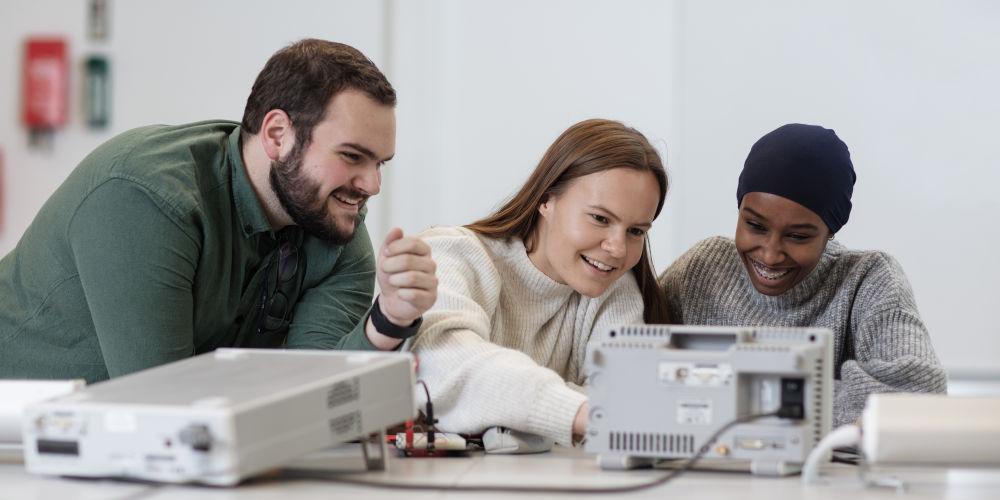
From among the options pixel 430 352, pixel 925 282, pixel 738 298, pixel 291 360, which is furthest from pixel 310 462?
pixel 925 282

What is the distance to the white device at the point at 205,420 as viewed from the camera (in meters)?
0.97

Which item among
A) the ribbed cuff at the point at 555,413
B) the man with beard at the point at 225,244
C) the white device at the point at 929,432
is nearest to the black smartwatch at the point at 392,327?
the man with beard at the point at 225,244

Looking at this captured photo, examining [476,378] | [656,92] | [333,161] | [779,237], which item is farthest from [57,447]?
[656,92]

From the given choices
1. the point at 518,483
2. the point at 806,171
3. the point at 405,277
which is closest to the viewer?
the point at 518,483

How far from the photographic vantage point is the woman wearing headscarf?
1.83 m

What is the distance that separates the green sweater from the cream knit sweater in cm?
15

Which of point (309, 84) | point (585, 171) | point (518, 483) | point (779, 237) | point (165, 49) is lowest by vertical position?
point (518, 483)

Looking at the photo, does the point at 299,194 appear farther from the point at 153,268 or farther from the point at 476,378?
the point at 476,378

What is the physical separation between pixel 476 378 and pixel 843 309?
76 centimetres

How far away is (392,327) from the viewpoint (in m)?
1.55

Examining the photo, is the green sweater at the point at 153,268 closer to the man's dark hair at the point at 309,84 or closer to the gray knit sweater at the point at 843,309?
the man's dark hair at the point at 309,84

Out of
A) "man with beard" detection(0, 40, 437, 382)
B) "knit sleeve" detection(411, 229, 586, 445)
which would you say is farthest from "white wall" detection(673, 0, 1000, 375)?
"knit sleeve" detection(411, 229, 586, 445)

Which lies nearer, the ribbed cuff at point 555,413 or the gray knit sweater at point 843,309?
the ribbed cuff at point 555,413

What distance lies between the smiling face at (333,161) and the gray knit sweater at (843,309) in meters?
0.63
